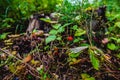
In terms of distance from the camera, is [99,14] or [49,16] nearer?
[99,14]

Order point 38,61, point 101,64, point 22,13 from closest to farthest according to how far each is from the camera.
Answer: point 101,64
point 38,61
point 22,13

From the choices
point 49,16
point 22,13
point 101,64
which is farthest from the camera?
point 22,13

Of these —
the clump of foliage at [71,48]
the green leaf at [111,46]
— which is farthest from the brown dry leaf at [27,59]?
the green leaf at [111,46]

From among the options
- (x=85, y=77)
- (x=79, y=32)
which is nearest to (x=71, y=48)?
(x=79, y=32)

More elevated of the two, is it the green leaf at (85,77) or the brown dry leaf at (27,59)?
the brown dry leaf at (27,59)

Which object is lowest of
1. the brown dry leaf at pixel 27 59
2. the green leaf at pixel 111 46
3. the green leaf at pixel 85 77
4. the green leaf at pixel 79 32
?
the green leaf at pixel 85 77

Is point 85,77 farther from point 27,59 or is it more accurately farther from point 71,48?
point 27,59

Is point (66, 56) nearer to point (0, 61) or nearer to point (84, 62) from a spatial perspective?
point (84, 62)

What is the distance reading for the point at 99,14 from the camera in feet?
7.95

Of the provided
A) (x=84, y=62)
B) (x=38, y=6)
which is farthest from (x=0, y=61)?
(x=38, y=6)

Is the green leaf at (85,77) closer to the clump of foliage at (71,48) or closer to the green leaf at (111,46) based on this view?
the clump of foliage at (71,48)

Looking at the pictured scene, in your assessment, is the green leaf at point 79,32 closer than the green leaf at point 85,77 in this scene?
No

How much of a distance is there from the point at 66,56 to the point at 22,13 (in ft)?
3.01

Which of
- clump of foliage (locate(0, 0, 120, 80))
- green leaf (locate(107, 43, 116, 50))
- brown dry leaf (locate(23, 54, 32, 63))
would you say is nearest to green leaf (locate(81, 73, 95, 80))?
clump of foliage (locate(0, 0, 120, 80))
